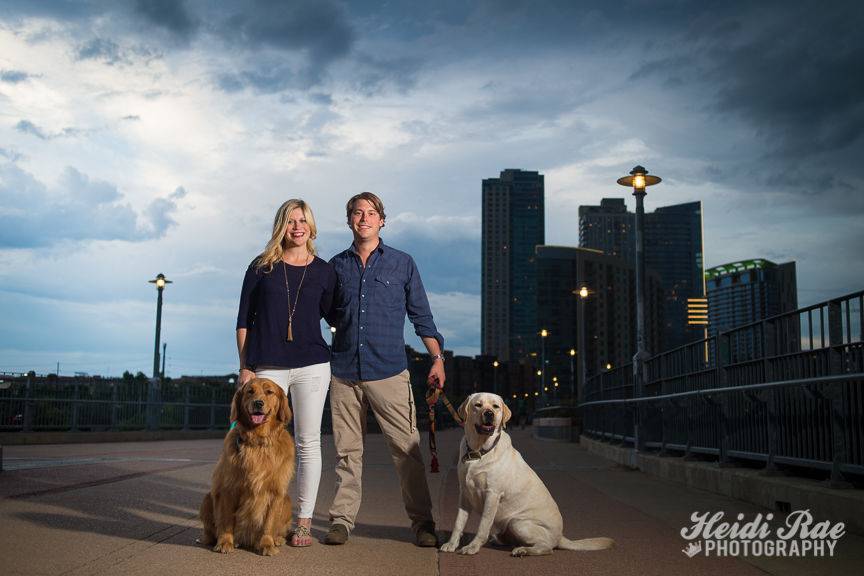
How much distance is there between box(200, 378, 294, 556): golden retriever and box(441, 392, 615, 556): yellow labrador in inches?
43.7

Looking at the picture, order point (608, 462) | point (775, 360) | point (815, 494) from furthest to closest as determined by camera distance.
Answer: point (608, 462), point (775, 360), point (815, 494)

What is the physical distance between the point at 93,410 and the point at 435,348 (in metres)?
20.2

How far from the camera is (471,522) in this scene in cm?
720

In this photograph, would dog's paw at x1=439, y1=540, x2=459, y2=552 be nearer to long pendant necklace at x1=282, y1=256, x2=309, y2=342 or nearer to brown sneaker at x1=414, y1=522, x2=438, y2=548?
brown sneaker at x1=414, y1=522, x2=438, y2=548

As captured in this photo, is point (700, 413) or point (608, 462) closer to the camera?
point (700, 413)

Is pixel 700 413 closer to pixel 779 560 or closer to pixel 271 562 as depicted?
pixel 779 560

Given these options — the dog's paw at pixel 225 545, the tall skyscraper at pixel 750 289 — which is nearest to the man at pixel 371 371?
the dog's paw at pixel 225 545

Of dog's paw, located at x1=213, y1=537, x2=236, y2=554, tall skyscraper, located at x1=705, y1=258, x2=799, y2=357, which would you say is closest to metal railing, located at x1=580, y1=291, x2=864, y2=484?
dog's paw, located at x1=213, y1=537, x2=236, y2=554

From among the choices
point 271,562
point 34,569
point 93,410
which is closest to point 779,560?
point 271,562

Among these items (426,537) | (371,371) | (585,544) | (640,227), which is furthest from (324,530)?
(640,227)

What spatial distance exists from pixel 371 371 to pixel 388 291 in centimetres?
58

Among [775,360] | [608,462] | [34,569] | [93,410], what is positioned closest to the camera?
[34,569]

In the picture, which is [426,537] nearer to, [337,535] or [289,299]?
[337,535]

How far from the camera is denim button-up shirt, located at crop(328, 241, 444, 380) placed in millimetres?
5945
